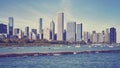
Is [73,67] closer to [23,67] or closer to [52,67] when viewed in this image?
[52,67]

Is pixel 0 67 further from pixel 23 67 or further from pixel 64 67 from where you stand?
pixel 64 67

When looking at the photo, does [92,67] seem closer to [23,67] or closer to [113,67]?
[113,67]

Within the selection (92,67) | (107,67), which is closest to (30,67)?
(92,67)

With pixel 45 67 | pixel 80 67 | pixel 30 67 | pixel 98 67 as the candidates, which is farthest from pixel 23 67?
pixel 98 67

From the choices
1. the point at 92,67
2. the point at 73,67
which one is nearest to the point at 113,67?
the point at 92,67

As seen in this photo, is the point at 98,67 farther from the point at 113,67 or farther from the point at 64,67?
the point at 64,67

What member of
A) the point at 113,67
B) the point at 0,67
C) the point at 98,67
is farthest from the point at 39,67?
the point at 113,67
